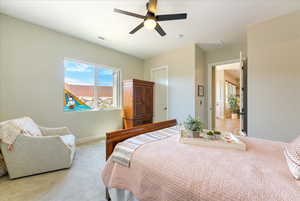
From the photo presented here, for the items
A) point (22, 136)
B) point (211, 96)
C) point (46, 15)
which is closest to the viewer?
point (22, 136)

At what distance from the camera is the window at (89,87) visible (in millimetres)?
3357

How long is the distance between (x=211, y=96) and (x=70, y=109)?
13.5ft

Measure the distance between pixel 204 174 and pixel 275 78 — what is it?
2.66m

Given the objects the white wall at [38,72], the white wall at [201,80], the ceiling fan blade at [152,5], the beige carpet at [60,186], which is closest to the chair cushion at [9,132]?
the beige carpet at [60,186]

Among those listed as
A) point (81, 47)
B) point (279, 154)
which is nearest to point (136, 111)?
point (81, 47)

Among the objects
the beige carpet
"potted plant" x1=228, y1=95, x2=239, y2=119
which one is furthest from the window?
"potted plant" x1=228, y1=95, x2=239, y2=119

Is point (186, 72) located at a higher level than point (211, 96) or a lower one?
higher

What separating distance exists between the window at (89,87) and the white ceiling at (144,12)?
825mm

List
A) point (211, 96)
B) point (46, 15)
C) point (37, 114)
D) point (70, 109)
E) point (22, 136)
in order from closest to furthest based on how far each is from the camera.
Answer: point (22, 136), point (46, 15), point (37, 114), point (70, 109), point (211, 96)

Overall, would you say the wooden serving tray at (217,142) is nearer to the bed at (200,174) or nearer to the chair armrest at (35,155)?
the bed at (200,174)

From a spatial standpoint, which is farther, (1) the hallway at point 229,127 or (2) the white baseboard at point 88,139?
(1) the hallway at point 229,127

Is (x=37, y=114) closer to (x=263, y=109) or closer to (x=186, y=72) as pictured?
(x=186, y=72)

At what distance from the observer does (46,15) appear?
8.00ft

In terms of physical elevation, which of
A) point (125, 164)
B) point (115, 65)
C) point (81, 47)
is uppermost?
point (81, 47)
